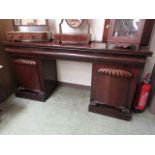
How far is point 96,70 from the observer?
1481 mm

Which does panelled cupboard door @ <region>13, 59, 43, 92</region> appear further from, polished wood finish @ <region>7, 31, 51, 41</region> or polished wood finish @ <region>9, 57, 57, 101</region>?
polished wood finish @ <region>7, 31, 51, 41</region>

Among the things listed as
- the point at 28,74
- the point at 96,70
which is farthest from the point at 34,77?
the point at 96,70

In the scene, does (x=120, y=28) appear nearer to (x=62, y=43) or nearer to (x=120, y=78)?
(x=120, y=78)

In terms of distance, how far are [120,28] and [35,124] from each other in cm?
151

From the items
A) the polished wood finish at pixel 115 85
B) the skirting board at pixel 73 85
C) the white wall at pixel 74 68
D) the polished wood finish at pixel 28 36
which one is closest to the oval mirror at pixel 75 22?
the white wall at pixel 74 68

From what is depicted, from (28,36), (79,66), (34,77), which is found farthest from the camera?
(79,66)

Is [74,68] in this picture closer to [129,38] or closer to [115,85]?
[115,85]

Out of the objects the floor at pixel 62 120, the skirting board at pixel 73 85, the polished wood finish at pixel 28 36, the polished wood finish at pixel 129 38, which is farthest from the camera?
the skirting board at pixel 73 85

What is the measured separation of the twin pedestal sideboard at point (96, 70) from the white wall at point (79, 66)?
29 centimetres

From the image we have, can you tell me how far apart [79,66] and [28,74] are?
32.0 inches

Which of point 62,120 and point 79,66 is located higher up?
point 79,66

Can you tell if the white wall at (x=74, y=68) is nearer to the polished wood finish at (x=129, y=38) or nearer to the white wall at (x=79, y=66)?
the white wall at (x=79, y=66)

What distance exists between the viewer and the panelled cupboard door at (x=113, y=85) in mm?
1381

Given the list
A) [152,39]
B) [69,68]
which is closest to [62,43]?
[69,68]
